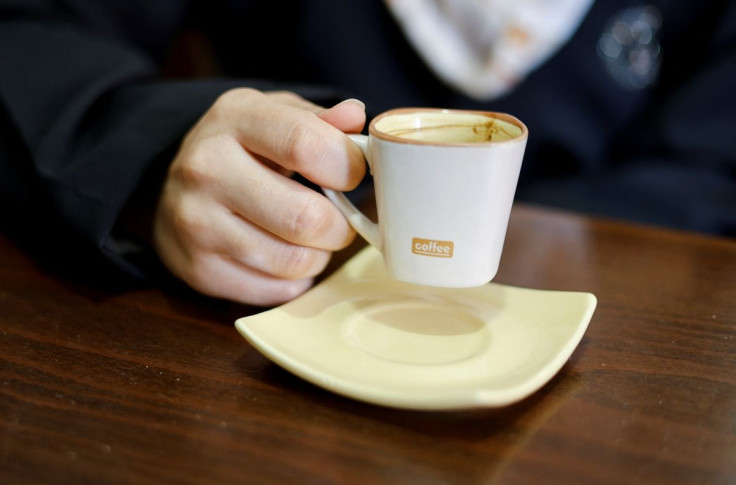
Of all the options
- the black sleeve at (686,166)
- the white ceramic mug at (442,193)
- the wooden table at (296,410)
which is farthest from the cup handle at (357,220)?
the black sleeve at (686,166)

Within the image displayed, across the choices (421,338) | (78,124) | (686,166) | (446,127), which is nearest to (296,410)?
(421,338)

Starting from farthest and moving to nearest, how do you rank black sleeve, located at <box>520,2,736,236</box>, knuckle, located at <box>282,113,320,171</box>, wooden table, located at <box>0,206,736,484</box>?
black sleeve, located at <box>520,2,736,236</box>, knuckle, located at <box>282,113,320,171</box>, wooden table, located at <box>0,206,736,484</box>

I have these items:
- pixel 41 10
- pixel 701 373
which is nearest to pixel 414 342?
pixel 701 373

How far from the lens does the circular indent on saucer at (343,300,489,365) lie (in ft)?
1.37

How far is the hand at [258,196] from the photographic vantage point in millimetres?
448

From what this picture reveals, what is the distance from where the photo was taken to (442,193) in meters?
0.40

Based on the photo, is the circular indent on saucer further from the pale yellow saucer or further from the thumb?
the thumb

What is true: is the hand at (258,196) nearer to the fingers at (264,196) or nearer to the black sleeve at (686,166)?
the fingers at (264,196)

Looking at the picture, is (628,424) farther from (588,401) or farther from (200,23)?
(200,23)

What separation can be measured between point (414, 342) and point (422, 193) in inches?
3.8

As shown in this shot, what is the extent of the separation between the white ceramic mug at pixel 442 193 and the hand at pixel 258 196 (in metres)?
0.03

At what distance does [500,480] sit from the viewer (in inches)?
12.9

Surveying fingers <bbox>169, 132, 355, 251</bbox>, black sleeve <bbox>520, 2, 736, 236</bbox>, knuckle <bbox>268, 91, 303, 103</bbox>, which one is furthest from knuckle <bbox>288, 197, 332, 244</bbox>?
black sleeve <bbox>520, 2, 736, 236</bbox>

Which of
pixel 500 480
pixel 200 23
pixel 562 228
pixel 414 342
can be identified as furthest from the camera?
pixel 200 23
